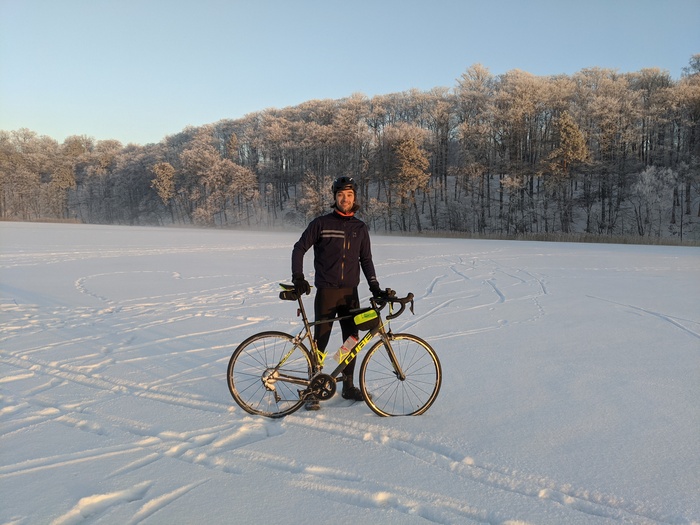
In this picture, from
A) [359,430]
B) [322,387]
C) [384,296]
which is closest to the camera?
[359,430]

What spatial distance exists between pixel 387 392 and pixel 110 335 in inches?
177

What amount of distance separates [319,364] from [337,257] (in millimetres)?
991

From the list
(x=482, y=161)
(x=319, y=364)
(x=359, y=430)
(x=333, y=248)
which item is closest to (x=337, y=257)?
(x=333, y=248)

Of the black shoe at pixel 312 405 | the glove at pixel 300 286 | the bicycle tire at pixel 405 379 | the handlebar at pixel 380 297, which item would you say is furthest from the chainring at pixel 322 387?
the glove at pixel 300 286

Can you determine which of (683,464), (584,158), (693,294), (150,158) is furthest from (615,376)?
(150,158)

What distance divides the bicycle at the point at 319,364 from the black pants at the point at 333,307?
9 centimetres

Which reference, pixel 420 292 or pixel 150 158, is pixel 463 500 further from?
pixel 150 158

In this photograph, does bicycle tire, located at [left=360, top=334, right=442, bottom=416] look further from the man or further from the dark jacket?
the dark jacket

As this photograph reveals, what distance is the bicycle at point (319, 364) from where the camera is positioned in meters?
3.96

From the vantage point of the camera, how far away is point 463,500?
283 cm

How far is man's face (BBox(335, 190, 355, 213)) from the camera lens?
13.0 ft

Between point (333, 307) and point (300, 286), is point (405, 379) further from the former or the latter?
point (300, 286)

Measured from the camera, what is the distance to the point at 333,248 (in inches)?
160

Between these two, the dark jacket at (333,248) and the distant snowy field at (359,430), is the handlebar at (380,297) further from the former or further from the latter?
the distant snowy field at (359,430)
